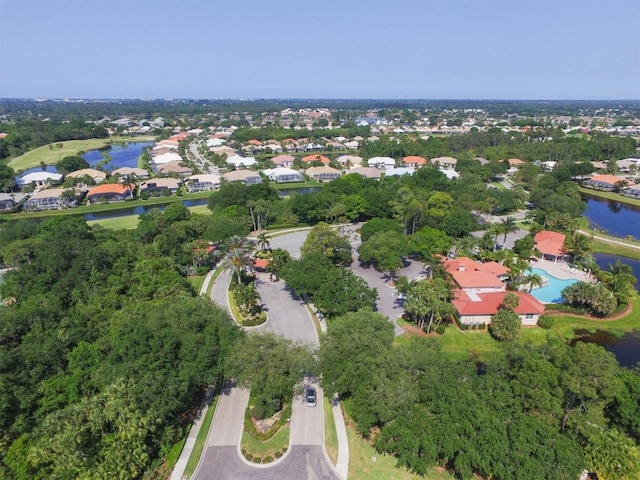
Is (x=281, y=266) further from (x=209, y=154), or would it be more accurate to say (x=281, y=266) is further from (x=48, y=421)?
(x=209, y=154)

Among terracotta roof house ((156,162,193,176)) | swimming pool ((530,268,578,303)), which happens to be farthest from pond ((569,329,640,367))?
terracotta roof house ((156,162,193,176))

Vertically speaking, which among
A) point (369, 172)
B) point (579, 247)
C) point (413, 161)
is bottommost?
point (413, 161)

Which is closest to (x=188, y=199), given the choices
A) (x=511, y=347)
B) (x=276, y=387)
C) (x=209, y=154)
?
(x=209, y=154)

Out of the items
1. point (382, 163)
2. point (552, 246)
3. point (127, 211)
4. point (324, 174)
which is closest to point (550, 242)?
point (552, 246)

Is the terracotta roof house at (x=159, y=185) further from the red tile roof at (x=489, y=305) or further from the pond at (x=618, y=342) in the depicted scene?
the pond at (x=618, y=342)

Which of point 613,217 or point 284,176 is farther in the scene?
point 284,176

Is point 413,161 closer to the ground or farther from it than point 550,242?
closer to the ground

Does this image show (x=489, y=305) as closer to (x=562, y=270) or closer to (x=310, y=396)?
(x=562, y=270)

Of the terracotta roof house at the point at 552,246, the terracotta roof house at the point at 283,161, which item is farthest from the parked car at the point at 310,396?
the terracotta roof house at the point at 283,161
